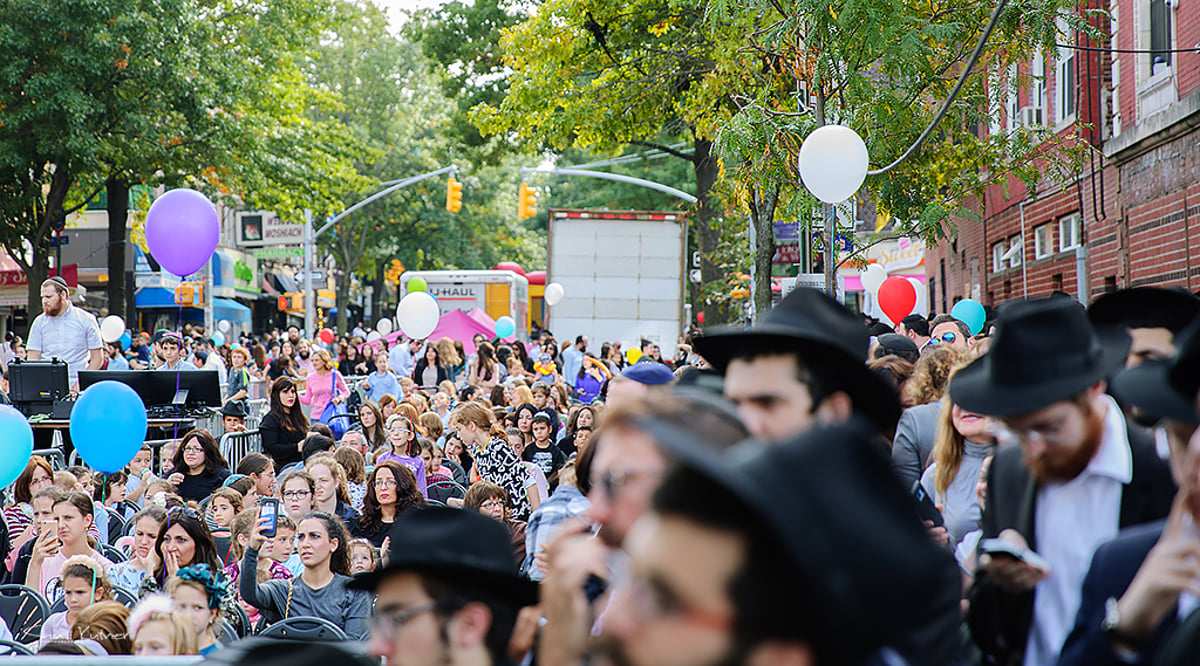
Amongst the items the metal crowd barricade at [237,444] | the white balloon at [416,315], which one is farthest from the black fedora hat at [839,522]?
the white balloon at [416,315]

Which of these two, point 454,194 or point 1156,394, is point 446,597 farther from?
point 454,194

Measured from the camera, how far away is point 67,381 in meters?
13.1

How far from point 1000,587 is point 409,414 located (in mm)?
9346

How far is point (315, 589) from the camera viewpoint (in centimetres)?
683

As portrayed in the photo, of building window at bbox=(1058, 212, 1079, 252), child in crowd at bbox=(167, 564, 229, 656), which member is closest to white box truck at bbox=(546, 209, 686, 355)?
building window at bbox=(1058, 212, 1079, 252)

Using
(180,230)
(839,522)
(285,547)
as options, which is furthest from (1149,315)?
(180,230)

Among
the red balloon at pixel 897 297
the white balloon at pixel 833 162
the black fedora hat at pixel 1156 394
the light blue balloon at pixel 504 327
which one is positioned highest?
the white balloon at pixel 833 162

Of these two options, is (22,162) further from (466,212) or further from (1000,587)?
(466,212)

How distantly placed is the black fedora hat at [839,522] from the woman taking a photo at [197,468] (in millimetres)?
9198

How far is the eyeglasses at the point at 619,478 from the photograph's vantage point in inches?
68.9

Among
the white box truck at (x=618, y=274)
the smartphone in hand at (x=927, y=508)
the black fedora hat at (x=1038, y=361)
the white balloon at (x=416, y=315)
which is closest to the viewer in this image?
the black fedora hat at (x=1038, y=361)

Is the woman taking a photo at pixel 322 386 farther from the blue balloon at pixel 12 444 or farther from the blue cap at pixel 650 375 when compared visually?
the blue cap at pixel 650 375

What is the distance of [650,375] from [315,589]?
8.33ft

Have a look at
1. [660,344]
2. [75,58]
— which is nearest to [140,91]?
[75,58]
